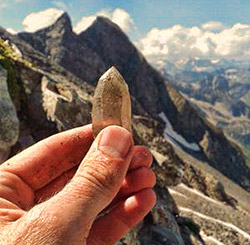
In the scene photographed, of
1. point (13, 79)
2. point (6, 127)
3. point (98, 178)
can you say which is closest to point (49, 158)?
point (98, 178)

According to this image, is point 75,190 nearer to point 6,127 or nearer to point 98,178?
point 98,178

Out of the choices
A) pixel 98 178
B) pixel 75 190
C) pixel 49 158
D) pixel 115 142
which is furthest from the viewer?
pixel 49 158

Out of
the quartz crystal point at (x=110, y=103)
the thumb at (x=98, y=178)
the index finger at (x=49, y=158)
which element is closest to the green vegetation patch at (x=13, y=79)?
the index finger at (x=49, y=158)

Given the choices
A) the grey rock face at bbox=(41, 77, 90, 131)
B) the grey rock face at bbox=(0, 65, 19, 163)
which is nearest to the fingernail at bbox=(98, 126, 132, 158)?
the grey rock face at bbox=(0, 65, 19, 163)

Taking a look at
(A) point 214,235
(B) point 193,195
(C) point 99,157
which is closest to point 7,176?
(C) point 99,157

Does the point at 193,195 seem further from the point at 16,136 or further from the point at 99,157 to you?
the point at 99,157

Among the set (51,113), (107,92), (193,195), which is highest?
(107,92)
